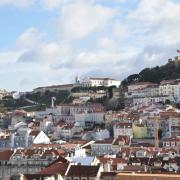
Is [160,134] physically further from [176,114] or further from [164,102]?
[164,102]

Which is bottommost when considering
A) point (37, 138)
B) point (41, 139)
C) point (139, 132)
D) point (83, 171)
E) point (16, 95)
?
point (83, 171)

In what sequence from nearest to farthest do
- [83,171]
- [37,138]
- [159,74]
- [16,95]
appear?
[83,171] → [37,138] → [159,74] → [16,95]

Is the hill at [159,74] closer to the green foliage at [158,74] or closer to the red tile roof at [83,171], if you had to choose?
the green foliage at [158,74]

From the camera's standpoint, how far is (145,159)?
178ft

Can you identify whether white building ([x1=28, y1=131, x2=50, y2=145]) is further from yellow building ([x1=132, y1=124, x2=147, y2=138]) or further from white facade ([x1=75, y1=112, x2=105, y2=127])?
white facade ([x1=75, y1=112, x2=105, y2=127])

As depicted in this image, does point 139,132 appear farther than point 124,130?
Result: Yes

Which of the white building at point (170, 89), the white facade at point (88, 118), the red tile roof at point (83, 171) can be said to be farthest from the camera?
the white building at point (170, 89)

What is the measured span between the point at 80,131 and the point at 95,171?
47.6 m

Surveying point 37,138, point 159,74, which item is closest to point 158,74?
point 159,74

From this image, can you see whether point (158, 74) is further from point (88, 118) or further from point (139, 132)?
point (139, 132)

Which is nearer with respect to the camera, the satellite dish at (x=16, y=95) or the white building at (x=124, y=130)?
the white building at (x=124, y=130)

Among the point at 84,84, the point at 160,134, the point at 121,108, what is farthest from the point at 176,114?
the point at 84,84

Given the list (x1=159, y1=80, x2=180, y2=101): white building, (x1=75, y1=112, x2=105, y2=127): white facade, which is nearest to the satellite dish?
(x1=75, y1=112, x2=105, y2=127): white facade

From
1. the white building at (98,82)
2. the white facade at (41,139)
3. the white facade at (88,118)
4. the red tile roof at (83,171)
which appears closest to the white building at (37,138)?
the white facade at (41,139)
